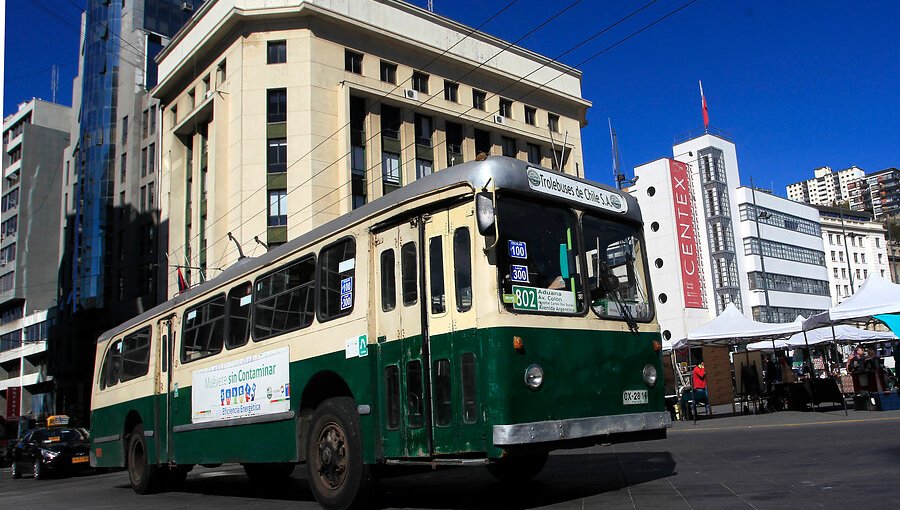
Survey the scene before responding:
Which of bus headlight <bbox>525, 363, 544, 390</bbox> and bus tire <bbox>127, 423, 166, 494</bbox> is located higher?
bus headlight <bbox>525, 363, 544, 390</bbox>

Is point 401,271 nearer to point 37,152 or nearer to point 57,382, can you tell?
point 57,382

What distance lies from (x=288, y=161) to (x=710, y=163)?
5030 centimetres

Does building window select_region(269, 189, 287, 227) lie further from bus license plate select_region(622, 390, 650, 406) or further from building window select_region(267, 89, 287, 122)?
bus license plate select_region(622, 390, 650, 406)

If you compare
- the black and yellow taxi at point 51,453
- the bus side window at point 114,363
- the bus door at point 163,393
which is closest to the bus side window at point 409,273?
the bus door at point 163,393

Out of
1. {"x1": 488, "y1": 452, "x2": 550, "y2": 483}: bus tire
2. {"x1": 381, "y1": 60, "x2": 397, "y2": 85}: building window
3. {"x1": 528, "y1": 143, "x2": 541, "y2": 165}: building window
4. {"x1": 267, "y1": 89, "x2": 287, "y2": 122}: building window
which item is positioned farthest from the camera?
{"x1": 528, "y1": 143, "x2": 541, "y2": 165}: building window

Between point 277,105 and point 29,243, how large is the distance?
53.3 metres

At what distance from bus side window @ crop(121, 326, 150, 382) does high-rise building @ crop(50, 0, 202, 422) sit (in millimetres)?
41457

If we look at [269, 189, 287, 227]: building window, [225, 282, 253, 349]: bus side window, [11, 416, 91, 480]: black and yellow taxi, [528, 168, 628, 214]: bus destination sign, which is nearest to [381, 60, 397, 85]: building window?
[269, 189, 287, 227]: building window

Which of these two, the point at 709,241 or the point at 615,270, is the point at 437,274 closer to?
the point at 615,270

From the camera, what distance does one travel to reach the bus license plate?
26.2ft

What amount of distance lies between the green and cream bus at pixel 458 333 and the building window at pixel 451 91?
3825cm

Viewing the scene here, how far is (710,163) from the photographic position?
76.4m

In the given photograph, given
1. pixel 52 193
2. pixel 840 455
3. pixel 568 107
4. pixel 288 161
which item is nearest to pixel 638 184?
pixel 568 107

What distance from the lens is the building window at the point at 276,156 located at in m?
40.5
